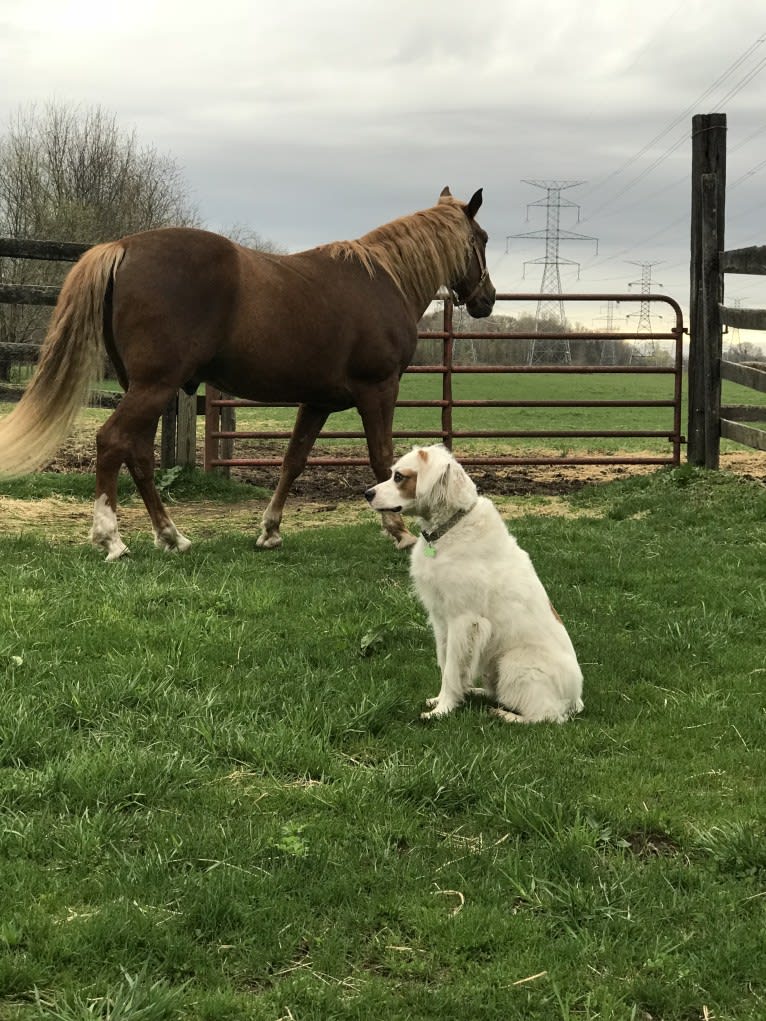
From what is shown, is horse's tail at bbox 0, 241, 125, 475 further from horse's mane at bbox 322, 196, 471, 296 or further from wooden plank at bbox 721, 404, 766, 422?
wooden plank at bbox 721, 404, 766, 422

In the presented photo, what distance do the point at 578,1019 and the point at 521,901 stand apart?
0.45m

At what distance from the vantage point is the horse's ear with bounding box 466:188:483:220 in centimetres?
771

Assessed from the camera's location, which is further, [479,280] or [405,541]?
[479,280]

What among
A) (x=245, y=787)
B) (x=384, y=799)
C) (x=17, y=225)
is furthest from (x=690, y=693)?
(x=17, y=225)

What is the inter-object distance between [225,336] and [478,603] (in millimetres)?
3236

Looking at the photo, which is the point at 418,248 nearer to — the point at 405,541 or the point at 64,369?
the point at 405,541

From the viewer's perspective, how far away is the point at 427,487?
390 cm

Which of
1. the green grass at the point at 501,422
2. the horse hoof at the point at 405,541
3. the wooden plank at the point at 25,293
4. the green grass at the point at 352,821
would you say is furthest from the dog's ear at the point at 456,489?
the wooden plank at the point at 25,293

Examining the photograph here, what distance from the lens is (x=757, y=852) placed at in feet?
8.76

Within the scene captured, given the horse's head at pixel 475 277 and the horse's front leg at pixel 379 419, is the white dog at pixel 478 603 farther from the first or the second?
the horse's head at pixel 475 277

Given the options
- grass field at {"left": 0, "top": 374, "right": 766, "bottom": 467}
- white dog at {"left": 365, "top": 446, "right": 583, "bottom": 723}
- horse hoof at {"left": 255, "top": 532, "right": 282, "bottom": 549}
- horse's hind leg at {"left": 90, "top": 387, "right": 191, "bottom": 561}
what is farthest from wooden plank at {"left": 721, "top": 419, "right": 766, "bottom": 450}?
white dog at {"left": 365, "top": 446, "right": 583, "bottom": 723}

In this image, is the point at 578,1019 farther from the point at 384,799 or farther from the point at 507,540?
the point at 507,540

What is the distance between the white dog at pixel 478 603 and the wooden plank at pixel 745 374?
17.4 ft

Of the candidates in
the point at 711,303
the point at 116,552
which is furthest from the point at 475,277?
the point at 116,552
